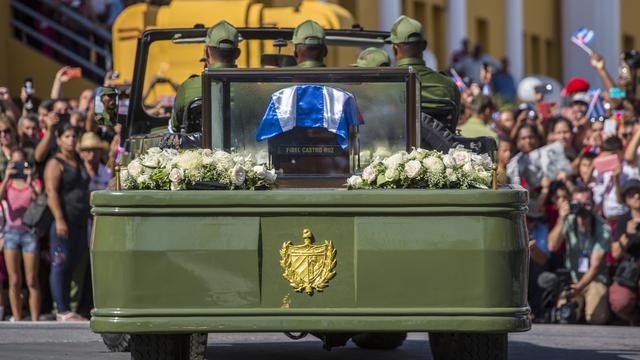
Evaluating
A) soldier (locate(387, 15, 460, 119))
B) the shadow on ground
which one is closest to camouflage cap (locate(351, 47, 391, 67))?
soldier (locate(387, 15, 460, 119))

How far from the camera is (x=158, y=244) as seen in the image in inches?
386

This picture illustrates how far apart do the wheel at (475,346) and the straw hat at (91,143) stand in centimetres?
765

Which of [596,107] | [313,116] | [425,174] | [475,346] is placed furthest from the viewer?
[596,107]

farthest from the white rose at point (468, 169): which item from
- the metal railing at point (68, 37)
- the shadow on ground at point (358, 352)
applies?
the metal railing at point (68, 37)

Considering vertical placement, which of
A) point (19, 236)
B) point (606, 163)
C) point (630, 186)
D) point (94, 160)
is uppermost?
point (94, 160)

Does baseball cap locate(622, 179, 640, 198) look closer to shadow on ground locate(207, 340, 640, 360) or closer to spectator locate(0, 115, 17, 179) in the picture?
shadow on ground locate(207, 340, 640, 360)

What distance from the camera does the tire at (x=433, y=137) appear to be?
1160cm

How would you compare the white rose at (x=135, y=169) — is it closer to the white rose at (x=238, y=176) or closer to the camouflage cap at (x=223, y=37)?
the white rose at (x=238, y=176)

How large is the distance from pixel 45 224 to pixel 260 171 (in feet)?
24.9

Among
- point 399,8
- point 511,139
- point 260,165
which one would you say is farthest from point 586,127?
point 399,8

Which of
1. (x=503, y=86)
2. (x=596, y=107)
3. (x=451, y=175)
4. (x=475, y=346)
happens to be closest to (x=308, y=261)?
(x=451, y=175)

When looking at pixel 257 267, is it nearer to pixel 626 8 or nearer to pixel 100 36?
pixel 100 36

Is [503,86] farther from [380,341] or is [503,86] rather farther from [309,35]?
[309,35]

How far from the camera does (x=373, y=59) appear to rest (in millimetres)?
12672
